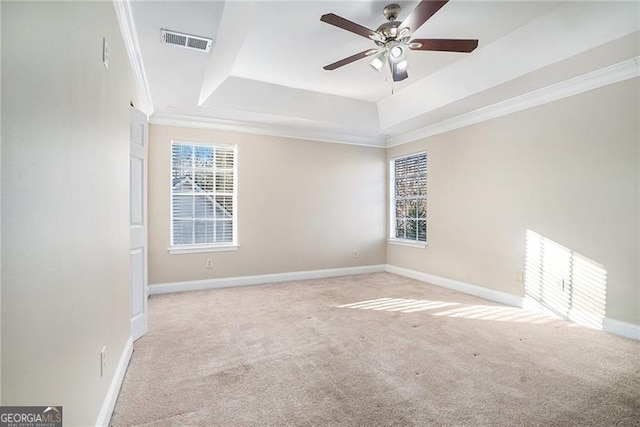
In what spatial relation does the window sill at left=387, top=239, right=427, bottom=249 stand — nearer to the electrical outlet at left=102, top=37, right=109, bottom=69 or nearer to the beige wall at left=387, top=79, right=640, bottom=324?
the beige wall at left=387, top=79, right=640, bottom=324

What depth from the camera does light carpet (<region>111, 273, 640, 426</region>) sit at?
186 cm

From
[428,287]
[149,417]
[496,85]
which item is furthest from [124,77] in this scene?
[428,287]

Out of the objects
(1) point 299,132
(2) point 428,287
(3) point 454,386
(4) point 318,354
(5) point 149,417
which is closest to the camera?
(5) point 149,417

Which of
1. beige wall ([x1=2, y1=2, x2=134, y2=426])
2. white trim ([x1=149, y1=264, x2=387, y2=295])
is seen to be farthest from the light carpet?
white trim ([x1=149, y1=264, x2=387, y2=295])

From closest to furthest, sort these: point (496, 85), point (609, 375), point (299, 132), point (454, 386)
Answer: point (454, 386)
point (609, 375)
point (496, 85)
point (299, 132)

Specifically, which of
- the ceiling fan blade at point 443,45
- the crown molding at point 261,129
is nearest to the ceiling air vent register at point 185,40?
the ceiling fan blade at point 443,45

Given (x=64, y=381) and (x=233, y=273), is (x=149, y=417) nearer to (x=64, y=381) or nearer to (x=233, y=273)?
(x=64, y=381)

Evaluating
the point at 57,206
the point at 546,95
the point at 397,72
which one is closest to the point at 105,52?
the point at 57,206

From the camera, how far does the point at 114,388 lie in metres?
1.94

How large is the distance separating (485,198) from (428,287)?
1.55 m

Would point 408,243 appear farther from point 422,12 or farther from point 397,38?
point 422,12

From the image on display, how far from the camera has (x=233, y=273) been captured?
505 centimetres

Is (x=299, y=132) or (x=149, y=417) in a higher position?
(x=299, y=132)

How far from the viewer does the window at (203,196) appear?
4.78m
